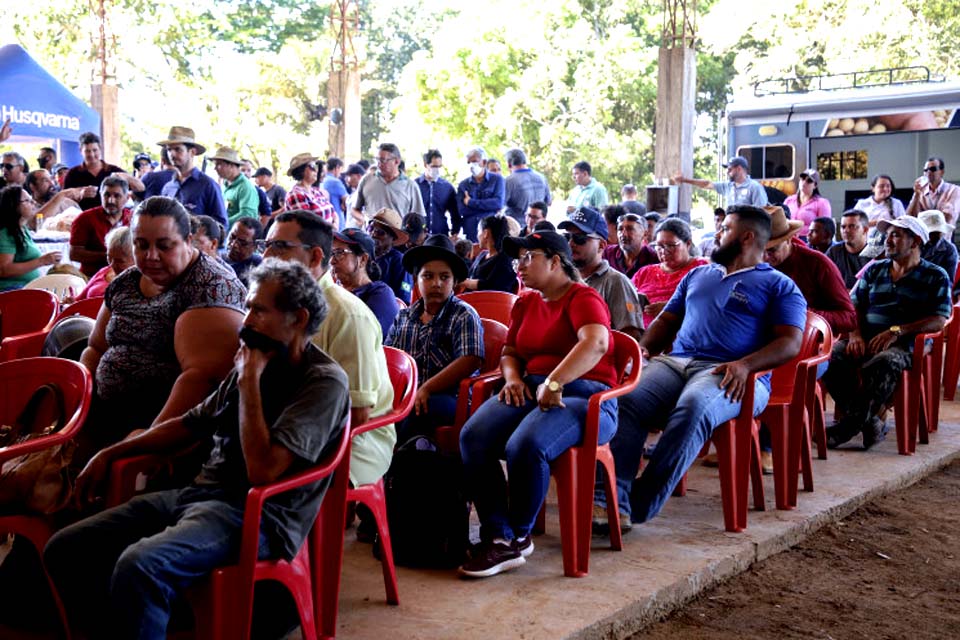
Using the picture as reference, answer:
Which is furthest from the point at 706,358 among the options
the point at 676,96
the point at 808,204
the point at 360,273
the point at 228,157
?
the point at 676,96

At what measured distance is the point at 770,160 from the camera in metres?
13.0

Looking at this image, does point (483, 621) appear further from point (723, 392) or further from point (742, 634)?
point (723, 392)

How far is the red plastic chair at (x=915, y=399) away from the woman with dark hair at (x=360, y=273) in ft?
9.71

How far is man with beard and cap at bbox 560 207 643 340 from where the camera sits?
529 centimetres

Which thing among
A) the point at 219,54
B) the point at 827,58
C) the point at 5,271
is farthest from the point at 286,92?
the point at 5,271

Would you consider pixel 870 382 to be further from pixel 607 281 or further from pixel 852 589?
pixel 852 589

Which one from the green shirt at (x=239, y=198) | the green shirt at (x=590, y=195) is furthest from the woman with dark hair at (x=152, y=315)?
the green shirt at (x=590, y=195)

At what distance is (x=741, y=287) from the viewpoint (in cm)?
479

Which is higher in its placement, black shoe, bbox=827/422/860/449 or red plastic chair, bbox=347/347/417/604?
red plastic chair, bbox=347/347/417/604

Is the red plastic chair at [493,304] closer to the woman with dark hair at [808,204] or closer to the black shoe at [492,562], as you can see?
the black shoe at [492,562]

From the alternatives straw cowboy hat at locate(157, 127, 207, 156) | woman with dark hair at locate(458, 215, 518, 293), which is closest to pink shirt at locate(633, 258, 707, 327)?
woman with dark hair at locate(458, 215, 518, 293)

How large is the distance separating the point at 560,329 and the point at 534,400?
31 centimetres

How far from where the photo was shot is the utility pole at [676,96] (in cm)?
1337

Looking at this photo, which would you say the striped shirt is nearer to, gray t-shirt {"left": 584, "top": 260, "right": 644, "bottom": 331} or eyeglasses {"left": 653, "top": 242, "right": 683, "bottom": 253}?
eyeglasses {"left": 653, "top": 242, "right": 683, "bottom": 253}
